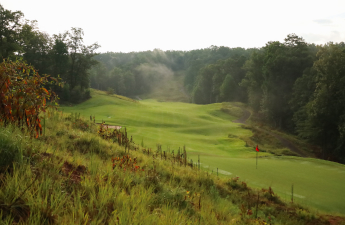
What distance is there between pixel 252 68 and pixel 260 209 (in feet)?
181

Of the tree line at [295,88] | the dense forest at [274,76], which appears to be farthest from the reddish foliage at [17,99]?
the tree line at [295,88]

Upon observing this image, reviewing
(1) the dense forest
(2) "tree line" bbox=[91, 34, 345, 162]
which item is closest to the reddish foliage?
(1) the dense forest

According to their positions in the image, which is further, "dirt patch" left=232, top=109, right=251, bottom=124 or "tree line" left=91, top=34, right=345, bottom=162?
"dirt patch" left=232, top=109, right=251, bottom=124

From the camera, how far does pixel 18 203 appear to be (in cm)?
258

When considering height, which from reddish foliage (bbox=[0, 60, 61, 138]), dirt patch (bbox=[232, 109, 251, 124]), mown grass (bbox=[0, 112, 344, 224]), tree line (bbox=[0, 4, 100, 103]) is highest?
tree line (bbox=[0, 4, 100, 103])

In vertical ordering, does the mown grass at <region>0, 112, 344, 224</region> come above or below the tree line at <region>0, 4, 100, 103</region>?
below

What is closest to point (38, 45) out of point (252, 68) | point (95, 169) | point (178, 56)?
point (252, 68)

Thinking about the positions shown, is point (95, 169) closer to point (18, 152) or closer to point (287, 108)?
point (18, 152)

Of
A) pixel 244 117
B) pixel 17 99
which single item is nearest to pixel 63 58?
pixel 244 117

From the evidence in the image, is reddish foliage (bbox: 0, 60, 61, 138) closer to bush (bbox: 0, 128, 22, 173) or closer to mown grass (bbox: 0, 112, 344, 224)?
mown grass (bbox: 0, 112, 344, 224)

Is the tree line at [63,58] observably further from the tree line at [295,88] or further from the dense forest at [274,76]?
the tree line at [295,88]

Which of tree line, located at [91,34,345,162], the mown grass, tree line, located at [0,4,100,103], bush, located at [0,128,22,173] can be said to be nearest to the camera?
the mown grass

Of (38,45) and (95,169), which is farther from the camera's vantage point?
(38,45)

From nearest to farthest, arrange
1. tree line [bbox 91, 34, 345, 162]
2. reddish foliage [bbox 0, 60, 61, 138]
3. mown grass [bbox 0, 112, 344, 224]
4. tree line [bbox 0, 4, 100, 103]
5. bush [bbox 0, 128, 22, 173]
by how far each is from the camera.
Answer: mown grass [bbox 0, 112, 344, 224], bush [bbox 0, 128, 22, 173], reddish foliage [bbox 0, 60, 61, 138], tree line [bbox 91, 34, 345, 162], tree line [bbox 0, 4, 100, 103]
